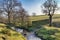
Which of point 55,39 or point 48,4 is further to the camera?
point 48,4

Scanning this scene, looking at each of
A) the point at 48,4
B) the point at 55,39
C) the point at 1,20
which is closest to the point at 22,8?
the point at 1,20

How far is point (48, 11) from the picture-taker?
1142 inches

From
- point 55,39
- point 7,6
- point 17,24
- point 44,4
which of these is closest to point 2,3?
point 7,6

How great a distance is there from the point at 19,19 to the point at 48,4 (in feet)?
20.5

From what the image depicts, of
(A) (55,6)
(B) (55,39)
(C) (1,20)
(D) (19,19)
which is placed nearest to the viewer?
(B) (55,39)

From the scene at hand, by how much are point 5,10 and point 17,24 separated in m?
4.21

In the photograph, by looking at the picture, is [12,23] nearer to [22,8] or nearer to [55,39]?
[22,8]

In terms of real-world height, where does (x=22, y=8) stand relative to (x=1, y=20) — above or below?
above

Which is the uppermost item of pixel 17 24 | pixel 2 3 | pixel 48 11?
pixel 2 3

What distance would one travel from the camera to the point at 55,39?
15.6m

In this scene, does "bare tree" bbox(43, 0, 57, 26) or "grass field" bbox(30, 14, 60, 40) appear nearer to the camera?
"grass field" bbox(30, 14, 60, 40)

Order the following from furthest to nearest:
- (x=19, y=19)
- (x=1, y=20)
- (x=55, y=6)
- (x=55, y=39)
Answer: (x=55, y=6) < (x=19, y=19) < (x=1, y=20) < (x=55, y=39)

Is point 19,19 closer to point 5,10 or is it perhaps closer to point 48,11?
point 5,10

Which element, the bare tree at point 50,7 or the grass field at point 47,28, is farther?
the bare tree at point 50,7
